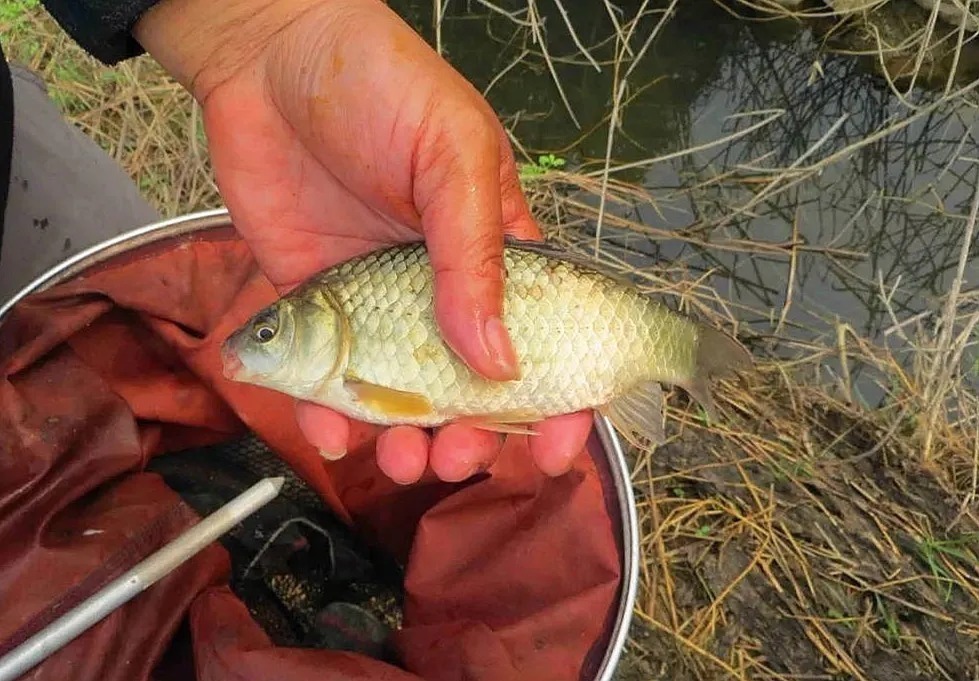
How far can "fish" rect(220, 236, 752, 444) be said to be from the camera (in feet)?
4.55

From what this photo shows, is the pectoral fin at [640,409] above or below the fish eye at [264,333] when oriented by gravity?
below

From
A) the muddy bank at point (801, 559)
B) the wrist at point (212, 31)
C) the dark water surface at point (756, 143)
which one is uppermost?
the wrist at point (212, 31)

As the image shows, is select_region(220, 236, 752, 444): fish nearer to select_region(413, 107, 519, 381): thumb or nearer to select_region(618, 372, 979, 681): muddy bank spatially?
select_region(413, 107, 519, 381): thumb

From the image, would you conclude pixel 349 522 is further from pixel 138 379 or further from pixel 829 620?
pixel 829 620

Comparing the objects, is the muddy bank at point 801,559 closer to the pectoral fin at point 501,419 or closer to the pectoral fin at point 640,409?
the pectoral fin at point 640,409

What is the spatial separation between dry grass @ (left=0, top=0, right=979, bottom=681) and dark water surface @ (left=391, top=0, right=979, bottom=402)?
30cm

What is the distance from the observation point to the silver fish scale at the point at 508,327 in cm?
139

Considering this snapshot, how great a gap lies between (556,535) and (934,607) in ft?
3.77

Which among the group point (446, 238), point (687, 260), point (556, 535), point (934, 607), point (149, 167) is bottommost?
point (934, 607)

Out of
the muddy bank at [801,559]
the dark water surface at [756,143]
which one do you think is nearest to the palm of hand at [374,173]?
the muddy bank at [801,559]

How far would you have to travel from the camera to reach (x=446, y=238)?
1.30m

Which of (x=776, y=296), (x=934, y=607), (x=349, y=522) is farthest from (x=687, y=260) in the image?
(x=349, y=522)

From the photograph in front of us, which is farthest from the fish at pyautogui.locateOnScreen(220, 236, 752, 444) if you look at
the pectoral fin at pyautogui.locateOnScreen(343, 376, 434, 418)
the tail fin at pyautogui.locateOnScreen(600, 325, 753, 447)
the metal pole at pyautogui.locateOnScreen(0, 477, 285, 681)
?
the metal pole at pyautogui.locateOnScreen(0, 477, 285, 681)

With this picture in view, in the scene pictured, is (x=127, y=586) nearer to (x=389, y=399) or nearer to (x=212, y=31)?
(x=389, y=399)
